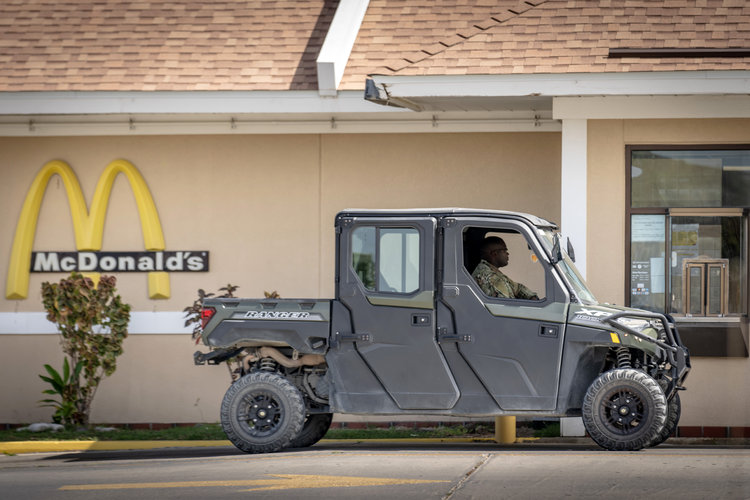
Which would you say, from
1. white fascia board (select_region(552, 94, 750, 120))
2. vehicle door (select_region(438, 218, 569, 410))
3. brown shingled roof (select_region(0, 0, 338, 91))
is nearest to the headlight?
vehicle door (select_region(438, 218, 569, 410))

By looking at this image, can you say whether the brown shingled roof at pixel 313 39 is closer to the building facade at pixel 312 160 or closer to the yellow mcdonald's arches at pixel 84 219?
the building facade at pixel 312 160

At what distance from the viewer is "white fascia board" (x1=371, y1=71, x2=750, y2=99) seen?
12.2m

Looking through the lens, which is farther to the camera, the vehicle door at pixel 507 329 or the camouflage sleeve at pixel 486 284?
the camouflage sleeve at pixel 486 284

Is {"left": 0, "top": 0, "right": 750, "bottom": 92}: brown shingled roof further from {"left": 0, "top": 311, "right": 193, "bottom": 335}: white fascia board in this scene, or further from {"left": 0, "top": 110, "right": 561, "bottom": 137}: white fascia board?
{"left": 0, "top": 311, "right": 193, "bottom": 335}: white fascia board

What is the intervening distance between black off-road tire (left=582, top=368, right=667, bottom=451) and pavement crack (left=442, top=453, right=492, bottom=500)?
37.7 inches

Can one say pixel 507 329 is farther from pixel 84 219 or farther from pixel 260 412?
pixel 84 219

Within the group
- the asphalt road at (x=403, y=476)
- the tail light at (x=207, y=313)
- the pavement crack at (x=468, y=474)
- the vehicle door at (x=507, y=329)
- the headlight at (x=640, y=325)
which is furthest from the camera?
the tail light at (x=207, y=313)

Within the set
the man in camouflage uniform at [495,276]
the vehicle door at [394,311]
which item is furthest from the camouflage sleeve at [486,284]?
the vehicle door at [394,311]

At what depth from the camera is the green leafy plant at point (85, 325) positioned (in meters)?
13.7

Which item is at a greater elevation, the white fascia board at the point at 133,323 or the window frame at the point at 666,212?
the window frame at the point at 666,212

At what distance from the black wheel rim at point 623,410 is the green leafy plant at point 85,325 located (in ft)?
20.9

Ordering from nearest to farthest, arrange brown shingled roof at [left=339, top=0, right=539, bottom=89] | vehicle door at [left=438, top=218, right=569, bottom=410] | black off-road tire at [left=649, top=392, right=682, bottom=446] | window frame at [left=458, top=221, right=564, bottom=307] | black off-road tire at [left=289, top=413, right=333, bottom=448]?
vehicle door at [left=438, top=218, right=569, bottom=410] → window frame at [left=458, top=221, right=564, bottom=307] → black off-road tire at [left=649, top=392, right=682, bottom=446] → black off-road tire at [left=289, top=413, right=333, bottom=448] → brown shingled roof at [left=339, top=0, right=539, bottom=89]

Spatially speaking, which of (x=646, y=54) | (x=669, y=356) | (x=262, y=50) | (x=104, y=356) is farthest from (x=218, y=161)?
(x=669, y=356)

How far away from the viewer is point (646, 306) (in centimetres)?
1331
